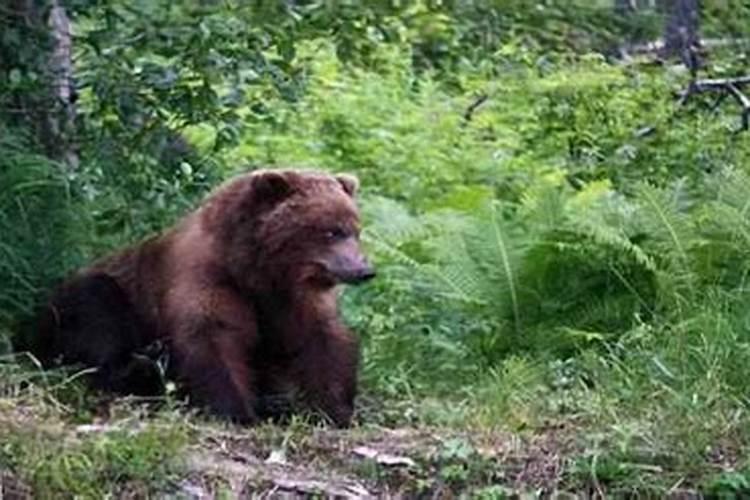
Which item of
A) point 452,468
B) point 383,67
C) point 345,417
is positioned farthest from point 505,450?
point 383,67

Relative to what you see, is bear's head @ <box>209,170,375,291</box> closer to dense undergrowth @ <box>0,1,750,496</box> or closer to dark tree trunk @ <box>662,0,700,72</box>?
dense undergrowth @ <box>0,1,750,496</box>

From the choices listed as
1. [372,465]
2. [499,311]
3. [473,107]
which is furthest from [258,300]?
[473,107]

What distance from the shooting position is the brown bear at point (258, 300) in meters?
7.17

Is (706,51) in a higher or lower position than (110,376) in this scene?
lower

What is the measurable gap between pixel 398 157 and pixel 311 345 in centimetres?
480

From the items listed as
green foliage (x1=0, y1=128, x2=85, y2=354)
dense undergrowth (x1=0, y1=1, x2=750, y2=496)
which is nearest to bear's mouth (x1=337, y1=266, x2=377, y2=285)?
dense undergrowth (x1=0, y1=1, x2=750, y2=496)

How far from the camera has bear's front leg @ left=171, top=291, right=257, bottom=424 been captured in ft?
23.4

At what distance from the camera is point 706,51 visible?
14.5m

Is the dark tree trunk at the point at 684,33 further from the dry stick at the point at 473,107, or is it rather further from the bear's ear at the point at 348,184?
the bear's ear at the point at 348,184

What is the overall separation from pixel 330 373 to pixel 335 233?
51 centimetres

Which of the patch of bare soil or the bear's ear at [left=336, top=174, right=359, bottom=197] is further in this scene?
the bear's ear at [left=336, top=174, right=359, bottom=197]

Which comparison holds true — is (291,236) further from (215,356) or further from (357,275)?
(215,356)

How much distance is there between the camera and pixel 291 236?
24.0 feet

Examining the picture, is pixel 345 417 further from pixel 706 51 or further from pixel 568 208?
pixel 706 51
